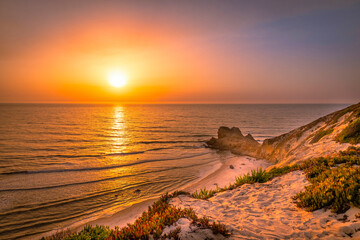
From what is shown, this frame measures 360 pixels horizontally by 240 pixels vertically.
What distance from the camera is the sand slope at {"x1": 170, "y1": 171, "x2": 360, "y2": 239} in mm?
4832

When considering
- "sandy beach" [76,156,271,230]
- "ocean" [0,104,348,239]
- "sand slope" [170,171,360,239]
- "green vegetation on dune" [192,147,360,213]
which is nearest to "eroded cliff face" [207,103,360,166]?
"green vegetation on dune" [192,147,360,213]

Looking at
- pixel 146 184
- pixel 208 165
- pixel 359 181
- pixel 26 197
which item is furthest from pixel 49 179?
pixel 359 181

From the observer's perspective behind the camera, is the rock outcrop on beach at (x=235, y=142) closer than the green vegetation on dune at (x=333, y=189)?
No

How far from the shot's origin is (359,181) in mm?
5855

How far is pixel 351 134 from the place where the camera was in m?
10.8

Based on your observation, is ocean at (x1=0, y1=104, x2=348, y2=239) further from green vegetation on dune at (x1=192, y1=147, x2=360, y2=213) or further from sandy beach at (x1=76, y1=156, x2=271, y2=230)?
green vegetation on dune at (x1=192, y1=147, x2=360, y2=213)

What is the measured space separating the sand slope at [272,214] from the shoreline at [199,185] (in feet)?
15.5

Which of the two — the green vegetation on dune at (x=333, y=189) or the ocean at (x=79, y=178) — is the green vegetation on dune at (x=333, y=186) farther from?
the ocean at (x=79, y=178)

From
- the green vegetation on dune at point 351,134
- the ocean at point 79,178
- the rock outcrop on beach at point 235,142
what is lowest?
the ocean at point 79,178

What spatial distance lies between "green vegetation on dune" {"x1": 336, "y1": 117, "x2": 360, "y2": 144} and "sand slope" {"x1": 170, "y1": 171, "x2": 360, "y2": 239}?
438cm

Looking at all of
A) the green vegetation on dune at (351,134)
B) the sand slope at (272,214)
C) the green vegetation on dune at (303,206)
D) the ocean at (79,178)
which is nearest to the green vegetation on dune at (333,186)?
the green vegetation on dune at (303,206)

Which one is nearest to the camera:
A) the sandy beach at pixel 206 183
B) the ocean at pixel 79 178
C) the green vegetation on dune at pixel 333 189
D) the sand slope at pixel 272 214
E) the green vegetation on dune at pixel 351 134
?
the sand slope at pixel 272 214

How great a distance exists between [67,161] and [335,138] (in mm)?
26113

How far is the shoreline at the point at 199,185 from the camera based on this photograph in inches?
408
